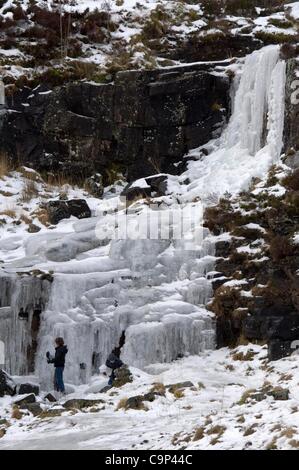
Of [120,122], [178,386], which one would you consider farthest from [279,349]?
[120,122]

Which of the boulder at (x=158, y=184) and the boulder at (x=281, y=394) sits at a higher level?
the boulder at (x=158, y=184)

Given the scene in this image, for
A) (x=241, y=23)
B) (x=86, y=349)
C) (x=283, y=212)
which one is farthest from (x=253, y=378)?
(x=241, y=23)

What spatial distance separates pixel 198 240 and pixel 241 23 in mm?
11297

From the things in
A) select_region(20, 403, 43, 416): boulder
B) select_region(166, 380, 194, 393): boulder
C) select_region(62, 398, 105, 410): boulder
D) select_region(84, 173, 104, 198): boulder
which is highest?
select_region(84, 173, 104, 198): boulder

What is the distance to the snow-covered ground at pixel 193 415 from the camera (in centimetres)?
848

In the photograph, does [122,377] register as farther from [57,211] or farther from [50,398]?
[57,211]

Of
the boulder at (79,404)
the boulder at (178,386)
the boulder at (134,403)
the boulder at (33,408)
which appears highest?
the boulder at (134,403)

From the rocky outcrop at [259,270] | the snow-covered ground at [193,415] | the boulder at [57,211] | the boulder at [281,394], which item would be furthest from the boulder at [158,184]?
the boulder at [281,394]

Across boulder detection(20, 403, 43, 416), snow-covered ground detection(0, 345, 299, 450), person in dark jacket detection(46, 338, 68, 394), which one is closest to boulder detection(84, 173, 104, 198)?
snow-covered ground detection(0, 345, 299, 450)

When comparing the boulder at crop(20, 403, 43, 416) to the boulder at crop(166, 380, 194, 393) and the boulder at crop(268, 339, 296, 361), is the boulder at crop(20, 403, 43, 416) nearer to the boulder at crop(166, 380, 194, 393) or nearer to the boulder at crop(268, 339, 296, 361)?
the boulder at crop(166, 380, 194, 393)

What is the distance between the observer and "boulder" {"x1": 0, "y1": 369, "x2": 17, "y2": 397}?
1362cm

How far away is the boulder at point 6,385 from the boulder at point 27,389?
0.42 ft

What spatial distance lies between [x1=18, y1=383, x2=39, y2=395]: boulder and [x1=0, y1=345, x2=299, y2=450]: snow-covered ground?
471 millimetres

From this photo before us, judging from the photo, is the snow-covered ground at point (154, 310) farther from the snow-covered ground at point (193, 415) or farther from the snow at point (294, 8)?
the snow at point (294, 8)
